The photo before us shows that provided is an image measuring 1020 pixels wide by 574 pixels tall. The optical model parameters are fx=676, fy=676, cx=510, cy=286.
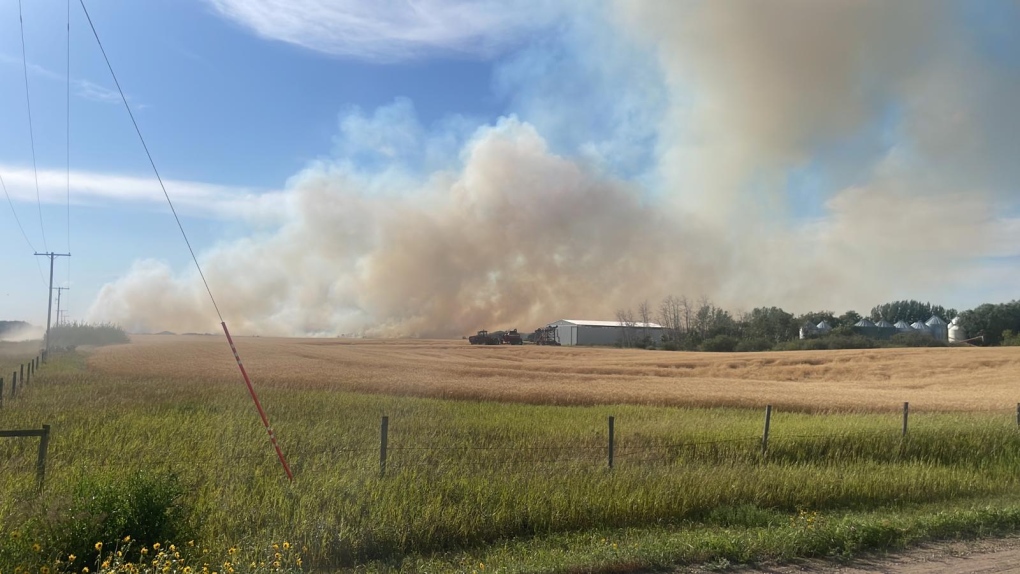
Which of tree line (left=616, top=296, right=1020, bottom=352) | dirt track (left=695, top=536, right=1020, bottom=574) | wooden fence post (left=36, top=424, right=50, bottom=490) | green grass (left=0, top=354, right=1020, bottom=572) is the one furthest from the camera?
tree line (left=616, top=296, right=1020, bottom=352)

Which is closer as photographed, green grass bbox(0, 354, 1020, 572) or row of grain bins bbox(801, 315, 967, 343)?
green grass bbox(0, 354, 1020, 572)

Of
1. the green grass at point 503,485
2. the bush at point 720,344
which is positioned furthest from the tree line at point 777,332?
the green grass at point 503,485

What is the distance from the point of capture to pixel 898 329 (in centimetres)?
11431

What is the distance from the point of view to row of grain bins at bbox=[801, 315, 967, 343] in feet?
335

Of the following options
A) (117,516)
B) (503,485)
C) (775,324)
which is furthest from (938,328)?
(117,516)

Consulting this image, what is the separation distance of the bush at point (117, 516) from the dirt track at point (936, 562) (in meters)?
5.77

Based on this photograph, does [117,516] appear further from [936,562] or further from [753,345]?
[753,345]

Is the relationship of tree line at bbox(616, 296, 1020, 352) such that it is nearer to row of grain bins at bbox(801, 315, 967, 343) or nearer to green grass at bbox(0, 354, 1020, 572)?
row of grain bins at bbox(801, 315, 967, 343)

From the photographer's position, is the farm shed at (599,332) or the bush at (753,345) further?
the farm shed at (599,332)

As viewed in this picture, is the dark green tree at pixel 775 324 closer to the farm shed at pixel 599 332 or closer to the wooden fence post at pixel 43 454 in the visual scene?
the farm shed at pixel 599 332

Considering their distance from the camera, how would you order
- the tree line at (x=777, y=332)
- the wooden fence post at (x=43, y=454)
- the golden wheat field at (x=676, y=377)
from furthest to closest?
1. the tree line at (x=777, y=332)
2. the golden wheat field at (x=676, y=377)
3. the wooden fence post at (x=43, y=454)

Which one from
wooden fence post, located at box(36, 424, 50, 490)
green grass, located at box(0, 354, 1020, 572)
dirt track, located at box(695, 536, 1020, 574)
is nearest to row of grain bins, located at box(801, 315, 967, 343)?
green grass, located at box(0, 354, 1020, 572)

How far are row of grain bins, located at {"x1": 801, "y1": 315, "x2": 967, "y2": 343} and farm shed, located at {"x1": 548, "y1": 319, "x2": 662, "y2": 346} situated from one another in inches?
947

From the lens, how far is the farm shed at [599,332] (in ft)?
363
